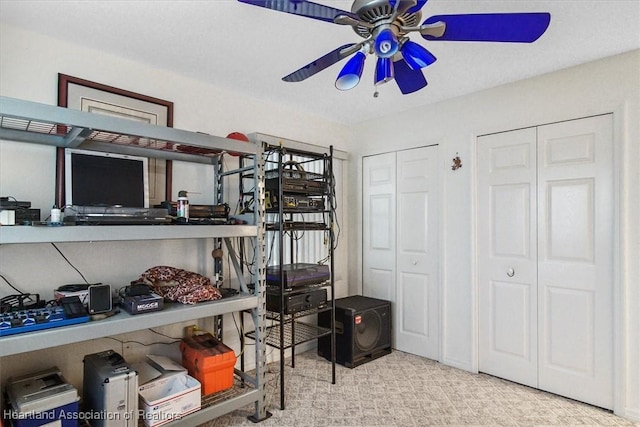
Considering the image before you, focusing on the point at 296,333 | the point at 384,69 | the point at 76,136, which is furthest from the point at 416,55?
the point at 296,333

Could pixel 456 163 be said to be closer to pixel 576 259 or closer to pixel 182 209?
pixel 576 259

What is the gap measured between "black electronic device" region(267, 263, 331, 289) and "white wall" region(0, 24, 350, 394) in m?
0.50

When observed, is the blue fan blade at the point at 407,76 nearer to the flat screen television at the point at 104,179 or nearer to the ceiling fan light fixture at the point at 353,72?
the ceiling fan light fixture at the point at 353,72

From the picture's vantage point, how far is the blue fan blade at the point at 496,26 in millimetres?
1234

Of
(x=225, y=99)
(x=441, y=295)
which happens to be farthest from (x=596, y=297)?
(x=225, y=99)

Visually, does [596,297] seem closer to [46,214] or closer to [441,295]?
[441,295]

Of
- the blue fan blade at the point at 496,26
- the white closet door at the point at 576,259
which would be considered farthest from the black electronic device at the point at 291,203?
the white closet door at the point at 576,259

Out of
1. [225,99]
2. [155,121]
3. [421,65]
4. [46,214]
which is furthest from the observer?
[225,99]

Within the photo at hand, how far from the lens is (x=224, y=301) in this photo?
84.1 inches

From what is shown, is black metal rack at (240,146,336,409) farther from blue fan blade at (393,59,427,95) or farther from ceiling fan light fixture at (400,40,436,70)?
ceiling fan light fixture at (400,40,436,70)

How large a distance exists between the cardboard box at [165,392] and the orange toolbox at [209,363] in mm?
88

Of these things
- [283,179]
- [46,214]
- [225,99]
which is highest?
[225,99]

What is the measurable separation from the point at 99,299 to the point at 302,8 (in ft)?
5.22

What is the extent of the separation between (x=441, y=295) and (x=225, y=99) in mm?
2474
